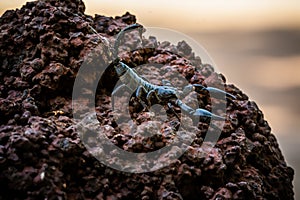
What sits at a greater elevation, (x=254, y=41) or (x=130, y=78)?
(x=254, y=41)

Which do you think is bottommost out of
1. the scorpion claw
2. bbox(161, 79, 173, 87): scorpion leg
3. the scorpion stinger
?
the scorpion claw

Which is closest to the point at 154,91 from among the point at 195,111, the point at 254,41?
the point at 195,111

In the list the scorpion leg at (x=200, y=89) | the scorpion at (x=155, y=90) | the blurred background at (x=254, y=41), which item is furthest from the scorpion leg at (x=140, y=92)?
the blurred background at (x=254, y=41)

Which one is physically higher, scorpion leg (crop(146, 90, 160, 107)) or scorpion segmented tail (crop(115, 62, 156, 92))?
scorpion segmented tail (crop(115, 62, 156, 92))

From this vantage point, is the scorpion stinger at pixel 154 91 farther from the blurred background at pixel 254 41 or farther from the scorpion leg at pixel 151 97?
the blurred background at pixel 254 41

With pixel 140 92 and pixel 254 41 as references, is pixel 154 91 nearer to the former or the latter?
pixel 140 92

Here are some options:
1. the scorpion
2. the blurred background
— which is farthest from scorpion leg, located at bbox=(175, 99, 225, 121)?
the blurred background

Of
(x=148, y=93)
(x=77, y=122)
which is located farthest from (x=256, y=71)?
(x=77, y=122)

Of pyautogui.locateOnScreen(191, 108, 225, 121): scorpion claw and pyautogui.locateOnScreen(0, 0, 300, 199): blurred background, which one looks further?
pyautogui.locateOnScreen(0, 0, 300, 199): blurred background

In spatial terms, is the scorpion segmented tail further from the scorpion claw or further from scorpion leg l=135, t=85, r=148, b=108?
the scorpion claw
